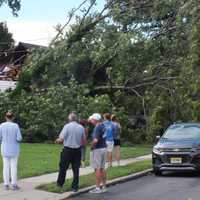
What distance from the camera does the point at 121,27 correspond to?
32.6 meters

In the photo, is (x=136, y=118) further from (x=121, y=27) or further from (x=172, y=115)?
(x=121, y=27)

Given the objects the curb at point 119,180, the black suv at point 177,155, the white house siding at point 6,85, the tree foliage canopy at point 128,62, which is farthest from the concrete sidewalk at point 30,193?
the white house siding at point 6,85

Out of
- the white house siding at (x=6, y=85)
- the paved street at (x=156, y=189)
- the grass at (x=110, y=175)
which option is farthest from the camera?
the white house siding at (x=6, y=85)

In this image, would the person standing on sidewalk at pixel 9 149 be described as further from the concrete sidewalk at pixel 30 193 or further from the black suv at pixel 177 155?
the black suv at pixel 177 155

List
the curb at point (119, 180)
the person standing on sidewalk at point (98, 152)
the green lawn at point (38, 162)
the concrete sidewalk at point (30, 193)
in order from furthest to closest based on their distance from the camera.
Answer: the green lawn at point (38, 162)
the person standing on sidewalk at point (98, 152)
the curb at point (119, 180)
the concrete sidewalk at point (30, 193)

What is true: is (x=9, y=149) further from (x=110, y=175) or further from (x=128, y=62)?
(x=128, y=62)

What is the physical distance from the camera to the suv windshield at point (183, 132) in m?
A: 18.4

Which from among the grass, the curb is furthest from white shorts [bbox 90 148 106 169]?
the grass

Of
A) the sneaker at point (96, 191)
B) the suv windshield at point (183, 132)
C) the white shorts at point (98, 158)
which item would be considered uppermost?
the suv windshield at point (183, 132)

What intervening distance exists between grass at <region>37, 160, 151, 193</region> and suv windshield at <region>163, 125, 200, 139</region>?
4.41ft

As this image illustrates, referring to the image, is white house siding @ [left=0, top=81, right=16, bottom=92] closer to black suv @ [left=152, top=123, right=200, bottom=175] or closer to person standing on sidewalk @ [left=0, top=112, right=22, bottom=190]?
black suv @ [left=152, top=123, right=200, bottom=175]

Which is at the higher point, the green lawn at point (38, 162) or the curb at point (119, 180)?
the green lawn at point (38, 162)

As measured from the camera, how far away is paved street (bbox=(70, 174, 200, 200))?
41.1 ft

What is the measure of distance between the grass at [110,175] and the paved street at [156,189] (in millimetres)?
504
